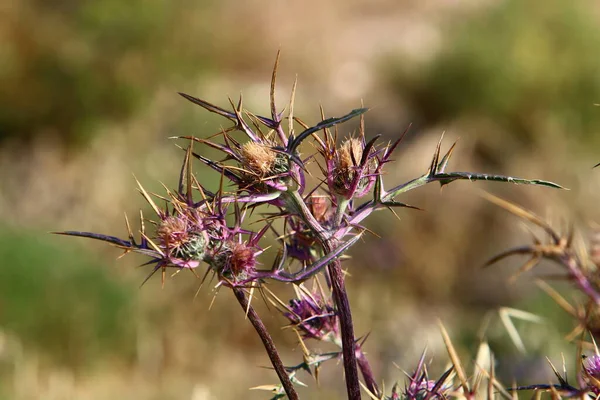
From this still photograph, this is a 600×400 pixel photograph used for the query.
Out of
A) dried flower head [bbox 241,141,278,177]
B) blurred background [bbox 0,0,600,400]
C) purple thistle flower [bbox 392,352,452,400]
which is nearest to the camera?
dried flower head [bbox 241,141,278,177]

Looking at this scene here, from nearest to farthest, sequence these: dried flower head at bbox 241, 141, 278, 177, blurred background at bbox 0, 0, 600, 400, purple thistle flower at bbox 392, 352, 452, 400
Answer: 1. dried flower head at bbox 241, 141, 278, 177
2. purple thistle flower at bbox 392, 352, 452, 400
3. blurred background at bbox 0, 0, 600, 400

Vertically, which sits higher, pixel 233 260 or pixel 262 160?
pixel 262 160

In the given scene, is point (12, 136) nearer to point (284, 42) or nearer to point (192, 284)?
point (192, 284)

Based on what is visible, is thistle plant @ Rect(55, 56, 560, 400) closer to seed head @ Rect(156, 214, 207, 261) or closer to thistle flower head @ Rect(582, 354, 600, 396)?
seed head @ Rect(156, 214, 207, 261)

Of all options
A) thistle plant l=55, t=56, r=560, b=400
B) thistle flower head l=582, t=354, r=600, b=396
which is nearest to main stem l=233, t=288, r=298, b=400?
thistle plant l=55, t=56, r=560, b=400

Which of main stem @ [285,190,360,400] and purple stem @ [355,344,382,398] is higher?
main stem @ [285,190,360,400]

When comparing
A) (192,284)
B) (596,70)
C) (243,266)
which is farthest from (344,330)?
(596,70)

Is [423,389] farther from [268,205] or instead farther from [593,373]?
[268,205]

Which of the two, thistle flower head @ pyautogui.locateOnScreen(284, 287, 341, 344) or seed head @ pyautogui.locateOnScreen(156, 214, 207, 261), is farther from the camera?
thistle flower head @ pyautogui.locateOnScreen(284, 287, 341, 344)

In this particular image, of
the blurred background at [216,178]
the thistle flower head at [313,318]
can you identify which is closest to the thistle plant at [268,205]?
the thistle flower head at [313,318]

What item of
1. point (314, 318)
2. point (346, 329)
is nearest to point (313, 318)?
point (314, 318)
